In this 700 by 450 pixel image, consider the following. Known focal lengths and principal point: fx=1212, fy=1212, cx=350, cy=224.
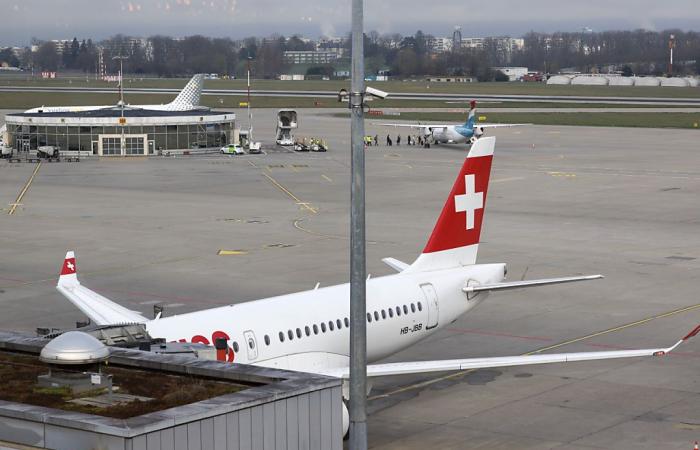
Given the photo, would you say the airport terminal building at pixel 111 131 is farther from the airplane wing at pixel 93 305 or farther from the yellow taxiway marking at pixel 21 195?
the airplane wing at pixel 93 305

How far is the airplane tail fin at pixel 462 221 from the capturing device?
38062mm

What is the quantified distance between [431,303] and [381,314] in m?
2.31

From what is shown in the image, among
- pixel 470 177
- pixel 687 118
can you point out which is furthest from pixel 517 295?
pixel 687 118

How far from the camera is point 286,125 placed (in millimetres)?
137125

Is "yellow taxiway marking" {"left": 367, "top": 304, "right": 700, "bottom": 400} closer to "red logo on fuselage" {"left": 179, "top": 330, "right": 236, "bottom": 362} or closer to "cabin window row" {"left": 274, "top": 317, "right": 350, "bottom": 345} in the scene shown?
"cabin window row" {"left": 274, "top": 317, "right": 350, "bottom": 345}

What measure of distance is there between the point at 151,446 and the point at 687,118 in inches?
6811

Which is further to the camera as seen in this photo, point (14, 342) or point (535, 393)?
point (535, 393)

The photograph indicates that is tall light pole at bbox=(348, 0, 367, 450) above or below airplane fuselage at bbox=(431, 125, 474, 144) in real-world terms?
above

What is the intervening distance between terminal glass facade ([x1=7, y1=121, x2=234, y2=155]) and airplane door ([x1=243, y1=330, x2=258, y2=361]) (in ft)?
310

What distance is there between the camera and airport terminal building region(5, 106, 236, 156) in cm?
12238

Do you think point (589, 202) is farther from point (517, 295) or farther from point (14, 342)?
point (14, 342)

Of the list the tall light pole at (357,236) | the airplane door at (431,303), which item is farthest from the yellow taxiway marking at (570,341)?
the tall light pole at (357,236)

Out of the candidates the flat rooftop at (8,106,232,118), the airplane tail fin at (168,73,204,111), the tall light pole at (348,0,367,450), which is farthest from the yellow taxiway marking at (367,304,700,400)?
the airplane tail fin at (168,73,204,111)

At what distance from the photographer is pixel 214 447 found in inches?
749
